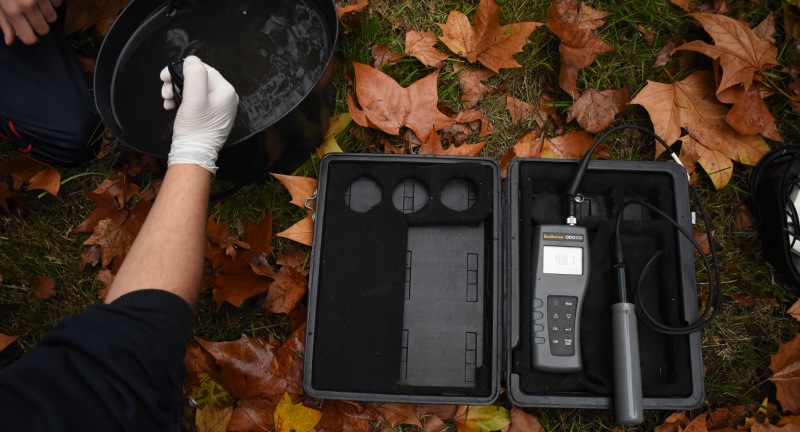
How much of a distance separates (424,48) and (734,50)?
1.01m

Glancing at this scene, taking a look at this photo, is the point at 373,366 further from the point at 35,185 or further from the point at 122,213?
the point at 35,185

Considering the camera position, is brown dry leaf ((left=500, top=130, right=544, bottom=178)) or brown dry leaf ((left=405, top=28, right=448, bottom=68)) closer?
brown dry leaf ((left=500, top=130, right=544, bottom=178))

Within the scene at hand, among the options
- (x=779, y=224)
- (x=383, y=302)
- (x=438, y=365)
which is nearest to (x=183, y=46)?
(x=383, y=302)

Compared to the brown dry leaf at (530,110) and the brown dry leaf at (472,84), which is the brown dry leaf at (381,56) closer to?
the brown dry leaf at (472,84)

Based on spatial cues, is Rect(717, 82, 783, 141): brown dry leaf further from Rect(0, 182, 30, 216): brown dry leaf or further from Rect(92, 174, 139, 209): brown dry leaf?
Rect(0, 182, 30, 216): brown dry leaf

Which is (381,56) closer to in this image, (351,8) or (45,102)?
(351,8)

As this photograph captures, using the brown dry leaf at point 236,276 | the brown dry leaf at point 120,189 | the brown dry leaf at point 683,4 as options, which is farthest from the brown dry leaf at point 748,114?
the brown dry leaf at point 120,189

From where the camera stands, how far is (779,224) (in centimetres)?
175

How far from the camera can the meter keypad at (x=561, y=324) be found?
1549mm

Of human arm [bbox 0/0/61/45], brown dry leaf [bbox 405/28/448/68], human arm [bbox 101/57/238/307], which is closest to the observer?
human arm [bbox 101/57/238/307]

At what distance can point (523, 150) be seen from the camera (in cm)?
187

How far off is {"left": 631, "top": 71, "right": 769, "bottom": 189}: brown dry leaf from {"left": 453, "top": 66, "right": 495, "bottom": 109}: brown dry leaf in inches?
20.1

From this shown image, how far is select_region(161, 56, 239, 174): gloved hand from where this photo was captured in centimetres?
142

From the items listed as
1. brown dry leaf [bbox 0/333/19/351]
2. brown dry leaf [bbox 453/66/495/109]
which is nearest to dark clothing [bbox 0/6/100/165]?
brown dry leaf [bbox 0/333/19/351]
